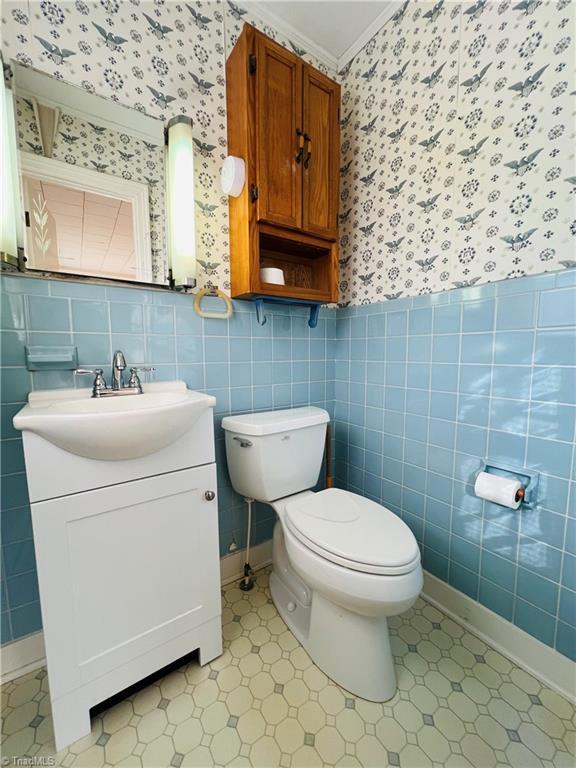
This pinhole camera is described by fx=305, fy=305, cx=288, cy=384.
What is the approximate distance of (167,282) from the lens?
1.16 meters

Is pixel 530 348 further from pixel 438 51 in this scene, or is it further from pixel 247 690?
pixel 247 690

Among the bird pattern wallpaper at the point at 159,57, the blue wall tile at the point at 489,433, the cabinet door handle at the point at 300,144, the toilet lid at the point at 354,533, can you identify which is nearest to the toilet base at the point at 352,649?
the toilet lid at the point at 354,533

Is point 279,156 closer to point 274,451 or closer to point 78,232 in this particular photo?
point 78,232

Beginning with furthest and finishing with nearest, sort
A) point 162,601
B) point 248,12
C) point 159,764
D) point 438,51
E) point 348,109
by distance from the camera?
point 348,109, point 248,12, point 438,51, point 162,601, point 159,764

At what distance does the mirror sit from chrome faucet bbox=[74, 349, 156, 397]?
1.00 feet

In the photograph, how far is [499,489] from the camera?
0.97 metres

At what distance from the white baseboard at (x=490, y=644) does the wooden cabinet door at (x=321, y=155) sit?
158 cm

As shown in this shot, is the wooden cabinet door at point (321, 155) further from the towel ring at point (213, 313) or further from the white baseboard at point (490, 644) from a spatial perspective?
the white baseboard at point (490, 644)

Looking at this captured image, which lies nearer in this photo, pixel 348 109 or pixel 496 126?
pixel 496 126

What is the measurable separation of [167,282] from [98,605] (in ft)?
3.42

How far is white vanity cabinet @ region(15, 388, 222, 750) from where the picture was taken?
75 centimetres

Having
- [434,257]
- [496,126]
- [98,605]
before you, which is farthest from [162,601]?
[496,126]

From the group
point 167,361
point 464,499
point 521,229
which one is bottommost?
point 464,499

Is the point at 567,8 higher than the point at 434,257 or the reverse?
higher
